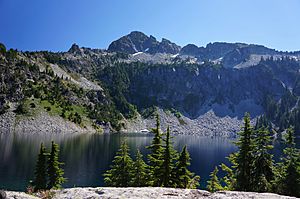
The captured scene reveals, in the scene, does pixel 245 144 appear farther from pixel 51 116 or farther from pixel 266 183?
pixel 51 116

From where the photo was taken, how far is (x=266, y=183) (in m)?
27.8

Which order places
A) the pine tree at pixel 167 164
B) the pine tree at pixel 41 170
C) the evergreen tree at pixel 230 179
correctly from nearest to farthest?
the evergreen tree at pixel 230 179 → the pine tree at pixel 167 164 → the pine tree at pixel 41 170

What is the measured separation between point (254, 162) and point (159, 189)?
19.6m

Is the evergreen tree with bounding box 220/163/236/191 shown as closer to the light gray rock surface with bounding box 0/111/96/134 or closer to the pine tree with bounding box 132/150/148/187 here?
the pine tree with bounding box 132/150/148/187

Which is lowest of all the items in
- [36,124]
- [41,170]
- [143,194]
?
[41,170]

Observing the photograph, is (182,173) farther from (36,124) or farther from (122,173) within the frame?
(36,124)

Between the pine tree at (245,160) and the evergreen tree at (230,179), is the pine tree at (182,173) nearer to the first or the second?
the evergreen tree at (230,179)

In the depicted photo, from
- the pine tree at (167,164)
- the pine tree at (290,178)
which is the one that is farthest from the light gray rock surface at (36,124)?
the pine tree at (290,178)

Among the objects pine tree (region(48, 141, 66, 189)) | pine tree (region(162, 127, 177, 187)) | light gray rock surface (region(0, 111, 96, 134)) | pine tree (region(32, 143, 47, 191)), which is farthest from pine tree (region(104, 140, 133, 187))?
light gray rock surface (region(0, 111, 96, 134))

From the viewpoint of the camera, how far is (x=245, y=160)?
29812 millimetres

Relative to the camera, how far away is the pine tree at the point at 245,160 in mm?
29250

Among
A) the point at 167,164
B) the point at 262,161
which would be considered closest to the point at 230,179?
the point at 262,161

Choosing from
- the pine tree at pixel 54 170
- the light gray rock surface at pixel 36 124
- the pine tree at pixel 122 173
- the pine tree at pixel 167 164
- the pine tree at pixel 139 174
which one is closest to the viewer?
the pine tree at pixel 167 164

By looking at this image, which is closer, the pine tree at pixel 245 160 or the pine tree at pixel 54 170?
the pine tree at pixel 245 160
